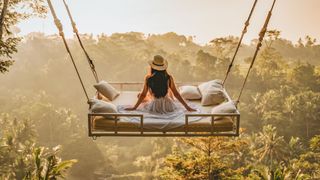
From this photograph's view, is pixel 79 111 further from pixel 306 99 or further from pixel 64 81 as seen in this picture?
pixel 306 99

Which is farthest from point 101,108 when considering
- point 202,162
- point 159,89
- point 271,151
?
point 271,151

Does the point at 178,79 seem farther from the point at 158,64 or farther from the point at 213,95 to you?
the point at 158,64

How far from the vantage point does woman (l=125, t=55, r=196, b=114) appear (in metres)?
7.03

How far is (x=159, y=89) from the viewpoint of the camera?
714 cm

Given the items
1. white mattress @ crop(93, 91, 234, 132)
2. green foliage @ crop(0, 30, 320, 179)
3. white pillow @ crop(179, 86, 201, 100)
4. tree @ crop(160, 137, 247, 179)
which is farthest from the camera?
green foliage @ crop(0, 30, 320, 179)

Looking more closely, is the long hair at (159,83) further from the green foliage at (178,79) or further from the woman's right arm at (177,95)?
the green foliage at (178,79)

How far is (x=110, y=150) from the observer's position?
5412 cm

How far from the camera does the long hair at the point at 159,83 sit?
7.06m

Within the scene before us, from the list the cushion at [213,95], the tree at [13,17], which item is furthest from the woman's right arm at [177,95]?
the tree at [13,17]

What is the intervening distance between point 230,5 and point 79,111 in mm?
30837

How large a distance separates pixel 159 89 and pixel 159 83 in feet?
0.38

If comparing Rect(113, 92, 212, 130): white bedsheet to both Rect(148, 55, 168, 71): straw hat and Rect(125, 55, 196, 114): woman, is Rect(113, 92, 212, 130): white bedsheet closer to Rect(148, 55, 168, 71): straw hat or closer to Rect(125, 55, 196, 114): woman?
Rect(125, 55, 196, 114): woman

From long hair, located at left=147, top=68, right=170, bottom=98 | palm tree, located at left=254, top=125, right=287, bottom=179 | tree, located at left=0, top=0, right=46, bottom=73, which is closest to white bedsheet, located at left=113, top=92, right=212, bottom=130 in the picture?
long hair, located at left=147, top=68, right=170, bottom=98

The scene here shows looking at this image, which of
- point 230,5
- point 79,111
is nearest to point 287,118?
point 230,5
